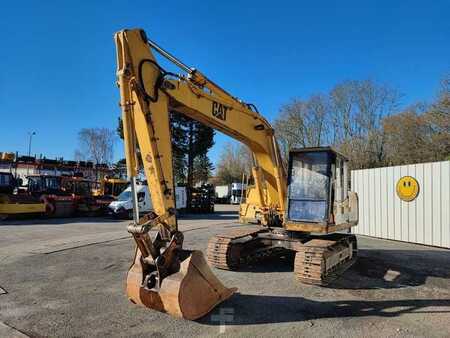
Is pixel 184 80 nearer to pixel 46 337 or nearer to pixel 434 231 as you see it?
pixel 46 337

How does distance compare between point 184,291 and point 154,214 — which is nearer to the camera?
A: point 184,291

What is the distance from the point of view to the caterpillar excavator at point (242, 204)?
525 centimetres

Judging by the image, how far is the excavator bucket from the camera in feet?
16.4

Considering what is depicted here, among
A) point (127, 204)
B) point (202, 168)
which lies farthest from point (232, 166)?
point (127, 204)

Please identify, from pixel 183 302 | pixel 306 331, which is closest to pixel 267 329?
pixel 306 331

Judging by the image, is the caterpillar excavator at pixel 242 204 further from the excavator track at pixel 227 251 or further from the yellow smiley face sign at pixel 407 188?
the yellow smiley face sign at pixel 407 188

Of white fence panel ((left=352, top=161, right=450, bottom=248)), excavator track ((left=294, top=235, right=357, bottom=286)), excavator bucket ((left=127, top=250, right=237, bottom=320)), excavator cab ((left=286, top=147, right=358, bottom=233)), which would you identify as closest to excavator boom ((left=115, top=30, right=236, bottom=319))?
excavator bucket ((left=127, top=250, right=237, bottom=320))

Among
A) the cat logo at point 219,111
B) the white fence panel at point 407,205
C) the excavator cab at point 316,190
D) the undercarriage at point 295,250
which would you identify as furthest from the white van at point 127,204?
the cat logo at point 219,111

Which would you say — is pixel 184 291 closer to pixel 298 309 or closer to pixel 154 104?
pixel 298 309

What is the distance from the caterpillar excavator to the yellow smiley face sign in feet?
14.6

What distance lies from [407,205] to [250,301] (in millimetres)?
9221

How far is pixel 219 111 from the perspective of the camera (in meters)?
7.28

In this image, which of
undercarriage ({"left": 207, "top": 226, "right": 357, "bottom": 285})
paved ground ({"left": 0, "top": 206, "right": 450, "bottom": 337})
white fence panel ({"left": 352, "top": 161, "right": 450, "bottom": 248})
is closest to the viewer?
paved ground ({"left": 0, "top": 206, "right": 450, "bottom": 337})

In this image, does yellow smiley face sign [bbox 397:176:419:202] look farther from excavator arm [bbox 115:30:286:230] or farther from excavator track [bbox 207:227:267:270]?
excavator arm [bbox 115:30:286:230]
